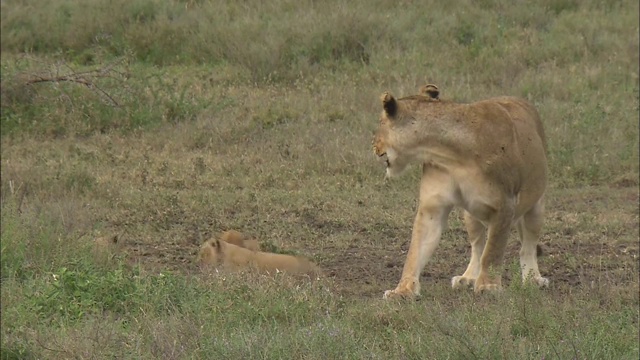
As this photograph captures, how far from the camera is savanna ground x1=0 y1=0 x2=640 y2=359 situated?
19.8 ft

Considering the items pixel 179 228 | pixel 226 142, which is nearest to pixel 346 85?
pixel 226 142

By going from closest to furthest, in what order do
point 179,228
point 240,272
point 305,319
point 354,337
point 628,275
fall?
point 354,337 < point 305,319 < point 240,272 < point 628,275 < point 179,228

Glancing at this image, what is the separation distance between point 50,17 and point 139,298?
9.69m

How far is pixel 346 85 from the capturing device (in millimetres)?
13273

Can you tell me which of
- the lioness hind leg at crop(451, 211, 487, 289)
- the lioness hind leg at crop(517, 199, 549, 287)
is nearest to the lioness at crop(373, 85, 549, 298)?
the lioness hind leg at crop(451, 211, 487, 289)

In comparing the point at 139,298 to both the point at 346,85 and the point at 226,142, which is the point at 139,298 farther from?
the point at 346,85

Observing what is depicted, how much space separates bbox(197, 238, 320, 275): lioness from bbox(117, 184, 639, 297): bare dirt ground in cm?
21

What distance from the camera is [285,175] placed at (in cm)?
1070

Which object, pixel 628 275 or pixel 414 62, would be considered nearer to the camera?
pixel 628 275

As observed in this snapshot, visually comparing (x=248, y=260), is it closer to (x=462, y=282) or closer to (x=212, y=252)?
(x=212, y=252)

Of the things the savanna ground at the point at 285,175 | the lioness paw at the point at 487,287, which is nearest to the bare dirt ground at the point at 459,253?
the savanna ground at the point at 285,175

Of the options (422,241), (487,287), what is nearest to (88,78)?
(422,241)

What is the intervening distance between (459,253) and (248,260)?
1.73 meters

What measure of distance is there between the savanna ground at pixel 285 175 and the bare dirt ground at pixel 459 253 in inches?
1.1
